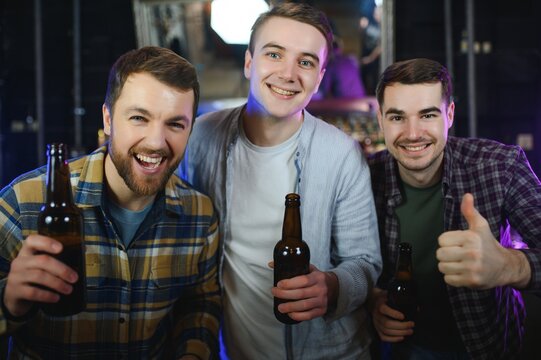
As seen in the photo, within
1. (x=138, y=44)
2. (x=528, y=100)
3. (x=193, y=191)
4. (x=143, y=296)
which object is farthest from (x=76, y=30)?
(x=528, y=100)

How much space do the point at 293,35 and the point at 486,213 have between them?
1.04 m

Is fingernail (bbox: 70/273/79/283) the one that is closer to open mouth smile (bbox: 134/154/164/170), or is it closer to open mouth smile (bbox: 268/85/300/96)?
open mouth smile (bbox: 134/154/164/170)

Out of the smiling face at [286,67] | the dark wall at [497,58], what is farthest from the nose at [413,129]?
the dark wall at [497,58]

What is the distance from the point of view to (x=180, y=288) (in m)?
1.67

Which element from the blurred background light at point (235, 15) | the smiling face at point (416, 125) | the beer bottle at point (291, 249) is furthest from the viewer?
the blurred background light at point (235, 15)

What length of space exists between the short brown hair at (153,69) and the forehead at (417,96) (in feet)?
2.82

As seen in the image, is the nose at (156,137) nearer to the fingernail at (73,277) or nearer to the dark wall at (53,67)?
the fingernail at (73,277)

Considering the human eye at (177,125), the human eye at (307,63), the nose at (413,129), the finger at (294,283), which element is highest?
the human eye at (307,63)

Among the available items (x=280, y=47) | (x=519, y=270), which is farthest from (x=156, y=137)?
(x=519, y=270)

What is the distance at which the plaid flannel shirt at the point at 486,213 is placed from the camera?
178 centimetres

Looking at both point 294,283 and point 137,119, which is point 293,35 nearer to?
point 137,119

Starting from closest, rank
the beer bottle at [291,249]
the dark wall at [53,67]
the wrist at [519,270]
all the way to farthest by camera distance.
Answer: the wrist at [519,270]
the beer bottle at [291,249]
the dark wall at [53,67]

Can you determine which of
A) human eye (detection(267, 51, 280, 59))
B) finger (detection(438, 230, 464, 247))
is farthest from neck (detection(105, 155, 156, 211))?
finger (detection(438, 230, 464, 247))

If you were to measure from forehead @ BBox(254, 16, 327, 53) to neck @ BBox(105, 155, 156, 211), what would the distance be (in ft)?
2.58
